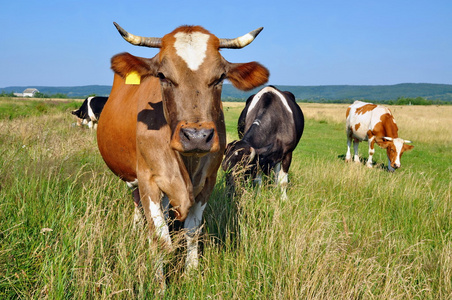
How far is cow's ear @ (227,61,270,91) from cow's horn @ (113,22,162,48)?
70 centimetres

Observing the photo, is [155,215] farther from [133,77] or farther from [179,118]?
[133,77]

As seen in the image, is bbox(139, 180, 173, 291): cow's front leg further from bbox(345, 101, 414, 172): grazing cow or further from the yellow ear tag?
bbox(345, 101, 414, 172): grazing cow

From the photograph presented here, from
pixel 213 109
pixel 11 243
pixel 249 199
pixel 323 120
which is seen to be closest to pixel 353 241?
pixel 249 199

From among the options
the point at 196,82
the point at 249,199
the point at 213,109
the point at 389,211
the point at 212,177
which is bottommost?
the point at 389,211

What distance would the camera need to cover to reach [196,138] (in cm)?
269

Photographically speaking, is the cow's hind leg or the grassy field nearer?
the grassy field

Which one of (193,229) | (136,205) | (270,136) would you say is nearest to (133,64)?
(193,229)

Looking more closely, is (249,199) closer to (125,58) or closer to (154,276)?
(154,276)

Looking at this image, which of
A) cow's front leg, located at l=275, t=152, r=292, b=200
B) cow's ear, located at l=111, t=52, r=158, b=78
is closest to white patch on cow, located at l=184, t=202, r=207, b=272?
cow's ear, located at l=111, t=52, r=158, b=78

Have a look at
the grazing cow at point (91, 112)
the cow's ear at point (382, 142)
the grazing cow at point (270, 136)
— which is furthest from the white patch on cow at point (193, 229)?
the grazing cow at point (91, 112)

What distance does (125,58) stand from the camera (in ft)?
10.6

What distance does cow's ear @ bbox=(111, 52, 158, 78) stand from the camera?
3.24 m

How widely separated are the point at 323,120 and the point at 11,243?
99.1ft

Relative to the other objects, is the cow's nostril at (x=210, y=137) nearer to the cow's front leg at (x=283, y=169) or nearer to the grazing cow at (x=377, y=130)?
the cow's front leg at (x=283, y=169)
